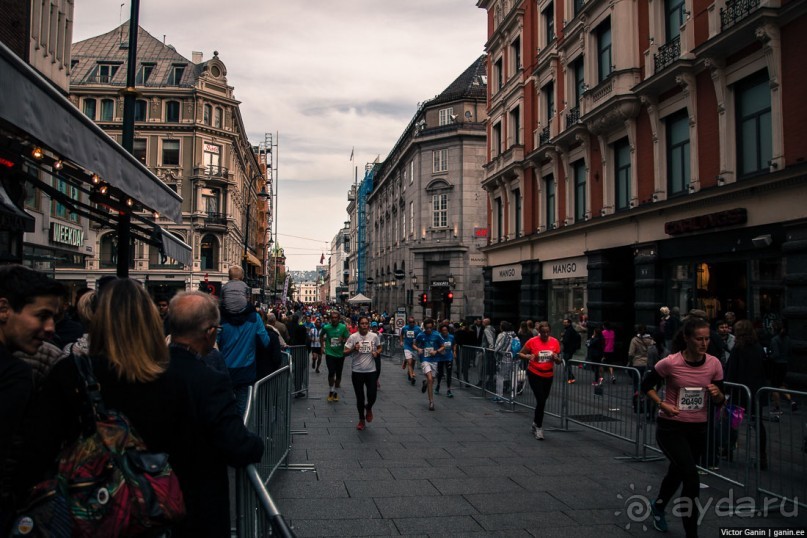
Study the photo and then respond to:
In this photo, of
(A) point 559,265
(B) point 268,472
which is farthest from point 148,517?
(A) point 559,265

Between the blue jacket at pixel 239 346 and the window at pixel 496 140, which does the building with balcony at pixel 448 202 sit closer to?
the window at pixel 496 140

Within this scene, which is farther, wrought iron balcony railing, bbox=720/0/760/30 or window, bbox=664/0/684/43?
window, bbox=664/0/684/43

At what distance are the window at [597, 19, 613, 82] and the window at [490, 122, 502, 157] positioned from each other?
34.3 ft

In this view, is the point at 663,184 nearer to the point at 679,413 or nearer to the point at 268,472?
the point at 679,413

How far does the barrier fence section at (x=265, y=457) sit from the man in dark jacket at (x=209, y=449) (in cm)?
21

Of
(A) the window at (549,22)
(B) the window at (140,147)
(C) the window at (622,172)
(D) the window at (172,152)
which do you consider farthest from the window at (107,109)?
(C) the window at (622,172)

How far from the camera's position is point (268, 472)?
6.55 m

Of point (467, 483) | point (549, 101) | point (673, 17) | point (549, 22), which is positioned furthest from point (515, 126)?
point (467, 483)

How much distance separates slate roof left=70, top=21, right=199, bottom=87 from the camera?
170 feet

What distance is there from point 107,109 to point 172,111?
4.89m

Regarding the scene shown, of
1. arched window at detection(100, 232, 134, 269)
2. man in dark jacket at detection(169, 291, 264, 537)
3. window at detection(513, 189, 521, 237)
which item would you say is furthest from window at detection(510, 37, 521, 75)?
arched window at detection(100, 232, 134, 269)

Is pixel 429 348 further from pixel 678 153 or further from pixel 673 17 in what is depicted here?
pixel 673 17

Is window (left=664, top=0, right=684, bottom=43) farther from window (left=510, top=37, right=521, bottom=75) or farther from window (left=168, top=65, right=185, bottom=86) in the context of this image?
window (left=168, top=65, right=185, bottom=86)

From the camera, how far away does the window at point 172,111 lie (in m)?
51.9
